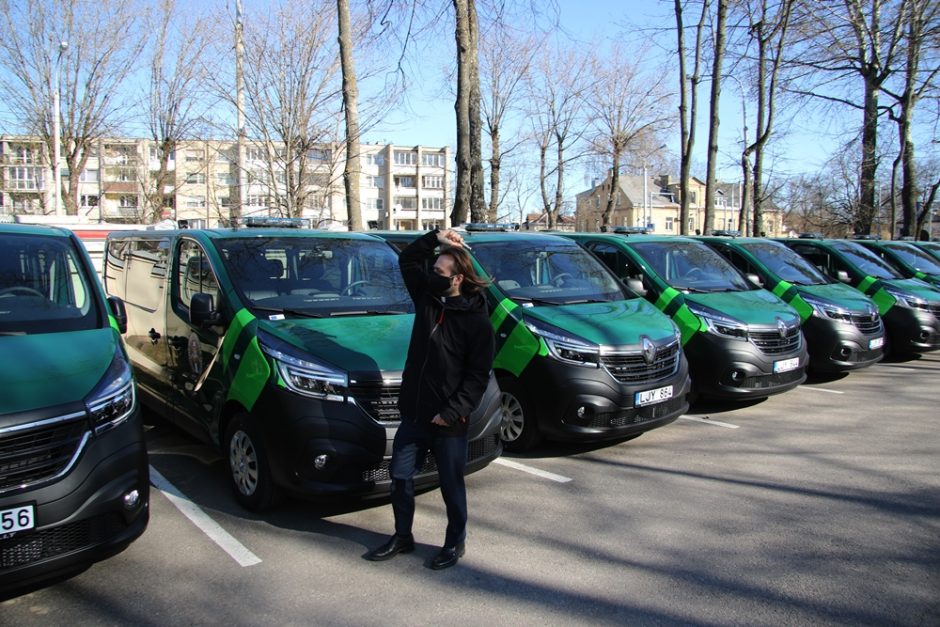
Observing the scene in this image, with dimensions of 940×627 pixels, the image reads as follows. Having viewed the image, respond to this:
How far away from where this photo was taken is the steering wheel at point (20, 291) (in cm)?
438

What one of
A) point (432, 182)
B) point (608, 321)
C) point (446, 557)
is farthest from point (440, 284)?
point (432, 182)

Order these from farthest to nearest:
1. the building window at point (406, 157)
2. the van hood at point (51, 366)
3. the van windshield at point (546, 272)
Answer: the building window at point (406, 157)
the van windshield at point (546, 272)
the van hood at point (51, 366)

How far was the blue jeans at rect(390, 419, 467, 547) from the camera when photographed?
12.8 feet

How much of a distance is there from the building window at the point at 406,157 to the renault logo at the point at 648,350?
86.6 metres

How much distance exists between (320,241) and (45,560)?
3.27 meters

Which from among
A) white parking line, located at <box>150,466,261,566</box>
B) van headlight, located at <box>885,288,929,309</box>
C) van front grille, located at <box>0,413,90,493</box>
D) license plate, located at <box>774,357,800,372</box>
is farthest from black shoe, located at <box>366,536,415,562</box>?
van headlight, located at <box>885,288,929,309</box>

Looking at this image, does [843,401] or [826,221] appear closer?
[843,401]

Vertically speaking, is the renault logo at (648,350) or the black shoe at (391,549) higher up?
the renault logo at (648,350)

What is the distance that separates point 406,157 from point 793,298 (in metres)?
84.9

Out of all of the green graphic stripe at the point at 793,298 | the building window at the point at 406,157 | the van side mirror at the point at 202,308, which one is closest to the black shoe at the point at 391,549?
the van side mirror at the point at 202,308

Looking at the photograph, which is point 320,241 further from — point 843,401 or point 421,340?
point 843,401

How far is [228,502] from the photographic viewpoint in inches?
197

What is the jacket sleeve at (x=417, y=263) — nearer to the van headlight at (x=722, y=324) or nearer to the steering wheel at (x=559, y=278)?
the steering wheel at (x=559, y=278)

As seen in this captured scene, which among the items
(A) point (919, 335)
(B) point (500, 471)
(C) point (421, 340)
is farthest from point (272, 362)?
(A) point (919, 335)
